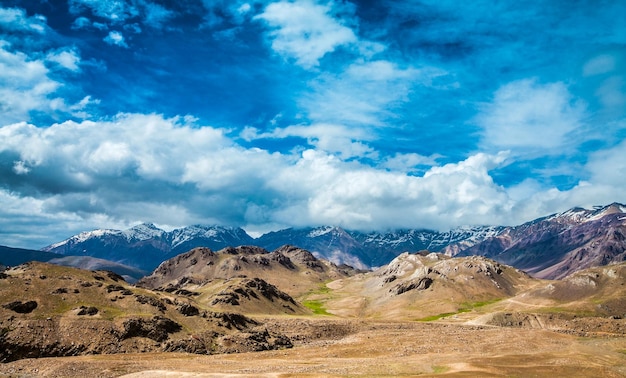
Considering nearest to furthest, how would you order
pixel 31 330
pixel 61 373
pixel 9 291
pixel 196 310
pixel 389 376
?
1. pixel 389 376
2. pixel 61 373
3. pixel 31 330
4. pixel 9 291
5. pixel 196 310

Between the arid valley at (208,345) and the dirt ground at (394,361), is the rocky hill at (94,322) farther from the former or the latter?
the dirt ground at (394,361)

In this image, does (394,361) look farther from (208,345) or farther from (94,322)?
(94,322)

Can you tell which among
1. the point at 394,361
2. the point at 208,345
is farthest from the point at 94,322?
the point at 394,361

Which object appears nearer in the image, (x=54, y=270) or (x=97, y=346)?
(x=97, y=346)

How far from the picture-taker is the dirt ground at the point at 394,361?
75562mm

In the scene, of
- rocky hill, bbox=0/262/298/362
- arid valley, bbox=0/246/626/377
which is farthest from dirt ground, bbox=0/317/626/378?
rocky hill, bbox=0/262/298/362

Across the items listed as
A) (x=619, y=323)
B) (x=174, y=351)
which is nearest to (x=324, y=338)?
(x=174, y=351)

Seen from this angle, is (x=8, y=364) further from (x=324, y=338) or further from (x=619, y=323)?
(x=619, y=323)

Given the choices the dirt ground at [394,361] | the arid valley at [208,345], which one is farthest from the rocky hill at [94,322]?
the dirt ground at [394,361]

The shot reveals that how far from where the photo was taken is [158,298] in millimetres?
146500

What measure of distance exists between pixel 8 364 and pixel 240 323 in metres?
74.1

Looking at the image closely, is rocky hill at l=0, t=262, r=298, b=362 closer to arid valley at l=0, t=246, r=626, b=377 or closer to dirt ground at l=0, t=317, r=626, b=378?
arid valley at l=0, t=246, r=626, b=377

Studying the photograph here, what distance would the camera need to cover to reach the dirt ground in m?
75.6

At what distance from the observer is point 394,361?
291ft
